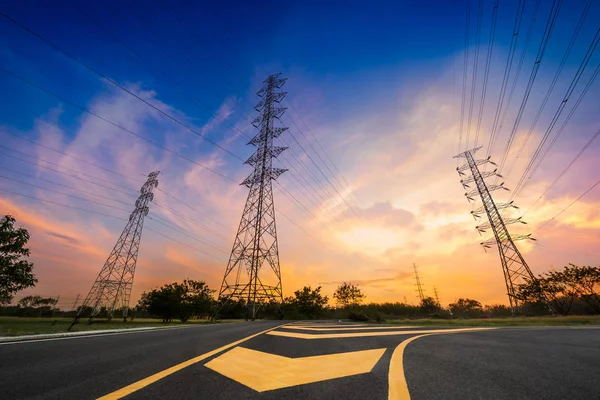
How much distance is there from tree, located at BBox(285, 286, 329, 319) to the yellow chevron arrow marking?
54578mm

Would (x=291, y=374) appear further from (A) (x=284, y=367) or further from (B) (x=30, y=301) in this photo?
(B) (x=30, y=301)

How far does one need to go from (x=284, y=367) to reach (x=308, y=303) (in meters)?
56.4

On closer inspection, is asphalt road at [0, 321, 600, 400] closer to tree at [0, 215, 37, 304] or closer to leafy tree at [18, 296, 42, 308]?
tree at [0, 215, 37, 304]

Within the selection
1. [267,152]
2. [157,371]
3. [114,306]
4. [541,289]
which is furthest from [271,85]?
[541,289]

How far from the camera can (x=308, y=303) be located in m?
54.6

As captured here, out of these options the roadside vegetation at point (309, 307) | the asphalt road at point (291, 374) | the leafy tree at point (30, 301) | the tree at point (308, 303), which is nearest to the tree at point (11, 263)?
the roadside vegetation at point (309, 307)

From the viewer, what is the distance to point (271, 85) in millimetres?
28797

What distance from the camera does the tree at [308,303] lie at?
54.3 m

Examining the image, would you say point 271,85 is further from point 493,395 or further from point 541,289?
point 541,289

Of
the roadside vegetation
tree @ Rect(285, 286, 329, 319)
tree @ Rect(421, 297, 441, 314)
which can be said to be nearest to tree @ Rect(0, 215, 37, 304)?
the roadside vegetation

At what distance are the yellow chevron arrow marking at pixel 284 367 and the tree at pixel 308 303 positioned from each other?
54578 mm

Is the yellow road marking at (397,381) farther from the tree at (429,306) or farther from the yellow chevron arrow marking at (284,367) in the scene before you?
the tree at (429,306)

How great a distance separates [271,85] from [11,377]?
3096 centimetres

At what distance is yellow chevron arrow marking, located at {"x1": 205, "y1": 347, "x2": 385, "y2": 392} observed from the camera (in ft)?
7.25
